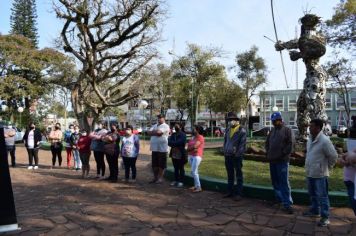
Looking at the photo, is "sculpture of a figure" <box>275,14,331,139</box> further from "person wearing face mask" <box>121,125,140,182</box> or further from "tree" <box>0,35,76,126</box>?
"tree" <box>0,35,76,126</box>

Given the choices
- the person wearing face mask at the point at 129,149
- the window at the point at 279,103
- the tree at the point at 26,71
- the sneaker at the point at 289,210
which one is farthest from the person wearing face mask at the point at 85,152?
the window at the point at 279,103

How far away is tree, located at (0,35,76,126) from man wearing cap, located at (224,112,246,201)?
32532mm

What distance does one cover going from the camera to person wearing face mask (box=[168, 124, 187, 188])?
9586 millimetres

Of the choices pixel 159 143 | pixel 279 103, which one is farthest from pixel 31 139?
pixel 279 103

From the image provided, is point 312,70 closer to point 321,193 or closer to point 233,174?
point 233,174

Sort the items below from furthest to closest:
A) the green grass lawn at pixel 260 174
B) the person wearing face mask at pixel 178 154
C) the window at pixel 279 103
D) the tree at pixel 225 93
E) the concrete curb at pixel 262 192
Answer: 1. the window at pixel 279 103
2. the tree at pixel 225 93
3. the person wearing face mask at pixel 178 154
4. the green grass lawn at pixel 260 174
5. the concrete curb at pixel 262 192

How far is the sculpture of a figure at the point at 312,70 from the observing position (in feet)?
40.3

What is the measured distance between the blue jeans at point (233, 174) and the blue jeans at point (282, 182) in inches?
34.5

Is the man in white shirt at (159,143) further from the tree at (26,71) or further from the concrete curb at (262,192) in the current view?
the tree at (26,71)

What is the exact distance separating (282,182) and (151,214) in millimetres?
2267

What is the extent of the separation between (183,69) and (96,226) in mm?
37017

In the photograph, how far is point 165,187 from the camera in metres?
9.42

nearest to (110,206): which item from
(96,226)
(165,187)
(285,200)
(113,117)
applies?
(96,226)

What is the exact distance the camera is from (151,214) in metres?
6.82
